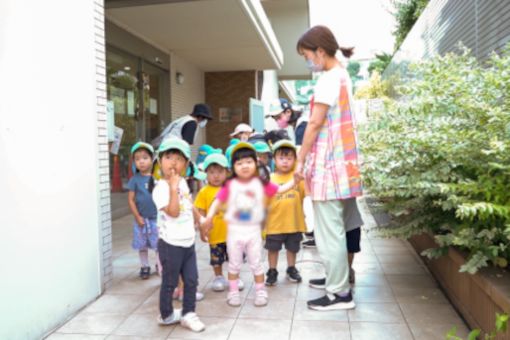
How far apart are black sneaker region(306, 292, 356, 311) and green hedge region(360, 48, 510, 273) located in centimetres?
62

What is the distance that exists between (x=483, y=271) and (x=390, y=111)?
6.22 ft

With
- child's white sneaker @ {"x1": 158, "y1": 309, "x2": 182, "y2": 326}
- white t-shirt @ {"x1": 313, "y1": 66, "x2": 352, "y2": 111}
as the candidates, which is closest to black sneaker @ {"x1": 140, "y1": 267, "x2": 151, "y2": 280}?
child's white sneaker @ {"x1": 158, "y1": 309, "x2": 182, "y2": 326}

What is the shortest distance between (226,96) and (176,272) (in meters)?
10.2

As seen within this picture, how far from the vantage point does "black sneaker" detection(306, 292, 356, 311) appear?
3.32m

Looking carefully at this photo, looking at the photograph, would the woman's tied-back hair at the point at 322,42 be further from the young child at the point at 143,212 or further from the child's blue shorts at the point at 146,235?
the child's blue shorts at the point at 146,235

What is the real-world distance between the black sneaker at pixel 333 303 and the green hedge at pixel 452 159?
62 cm

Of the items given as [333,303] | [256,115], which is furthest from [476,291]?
[256,115]

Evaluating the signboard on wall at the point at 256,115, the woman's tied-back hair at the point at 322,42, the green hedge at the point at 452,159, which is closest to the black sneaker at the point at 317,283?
the green hedge at the point at 452,159

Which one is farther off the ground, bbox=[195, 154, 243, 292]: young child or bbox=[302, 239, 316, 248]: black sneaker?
bbox=[195, 154, 243, 292]: young child

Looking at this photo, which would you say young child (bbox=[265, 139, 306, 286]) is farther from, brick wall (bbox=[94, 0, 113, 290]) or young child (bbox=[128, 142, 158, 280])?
brick wall (bbox=[94, 0, 113, 290])

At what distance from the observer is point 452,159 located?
9.87 ft

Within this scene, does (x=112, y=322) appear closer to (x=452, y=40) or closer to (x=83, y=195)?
(x=83, y=195)

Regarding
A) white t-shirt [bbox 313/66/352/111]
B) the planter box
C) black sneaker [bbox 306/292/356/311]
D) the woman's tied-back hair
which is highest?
the woman's tied-back hair

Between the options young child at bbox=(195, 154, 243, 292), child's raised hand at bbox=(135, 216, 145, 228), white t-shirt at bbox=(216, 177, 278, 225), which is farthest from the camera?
child's raised hand at bbox=(135, 216, 145, 228)
